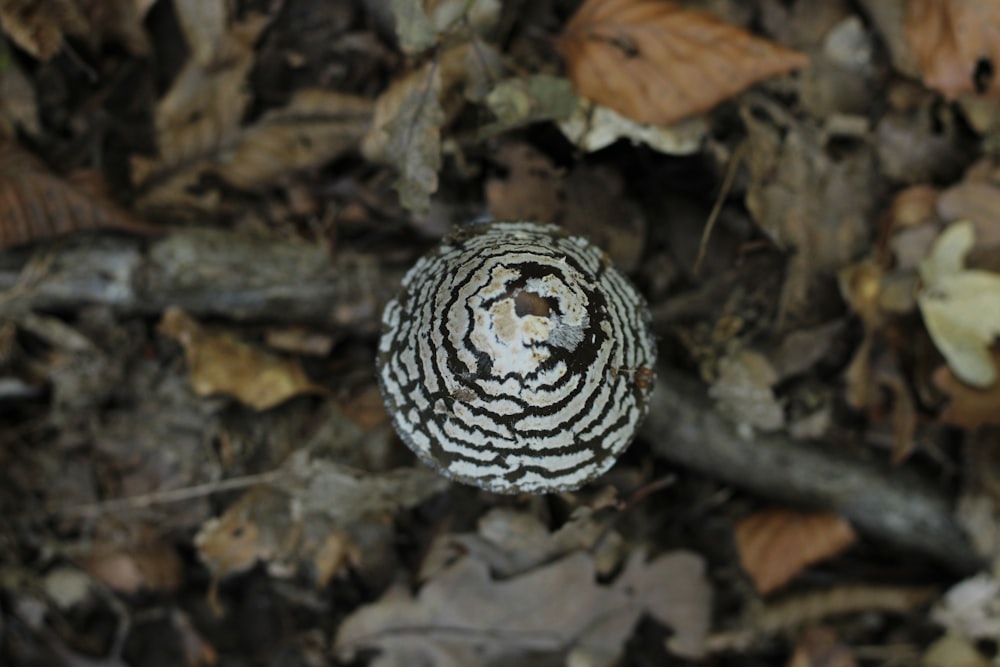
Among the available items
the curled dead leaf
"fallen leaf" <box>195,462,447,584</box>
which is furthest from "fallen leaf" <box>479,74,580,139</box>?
the curled dead leaf

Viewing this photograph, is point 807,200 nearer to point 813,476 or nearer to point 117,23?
point 813,476

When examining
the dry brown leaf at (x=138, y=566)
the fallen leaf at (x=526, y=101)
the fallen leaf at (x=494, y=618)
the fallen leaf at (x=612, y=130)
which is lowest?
the fallen leaf at (x=494, y=618)

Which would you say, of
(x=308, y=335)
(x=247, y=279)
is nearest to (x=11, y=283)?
(x=247, y=279)

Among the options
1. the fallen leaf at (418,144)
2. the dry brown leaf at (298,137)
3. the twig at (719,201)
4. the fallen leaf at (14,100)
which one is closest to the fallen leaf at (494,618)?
the twig at (719,201)

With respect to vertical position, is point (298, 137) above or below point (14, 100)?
below

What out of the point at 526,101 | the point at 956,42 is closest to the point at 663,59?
the point at 526,101

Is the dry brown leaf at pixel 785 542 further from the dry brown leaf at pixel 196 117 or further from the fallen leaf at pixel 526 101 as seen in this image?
the dry brown leaf at pixel 196 117
